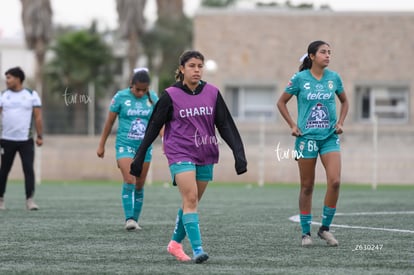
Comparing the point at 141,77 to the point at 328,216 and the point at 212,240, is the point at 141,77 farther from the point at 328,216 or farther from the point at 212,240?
the point at 328,216

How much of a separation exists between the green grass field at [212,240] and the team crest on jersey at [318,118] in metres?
1.25

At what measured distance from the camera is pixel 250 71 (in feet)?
132

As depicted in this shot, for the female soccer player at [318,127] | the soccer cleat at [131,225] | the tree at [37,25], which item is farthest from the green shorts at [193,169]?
the tree at [37,25]

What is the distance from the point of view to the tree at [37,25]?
1817 inches

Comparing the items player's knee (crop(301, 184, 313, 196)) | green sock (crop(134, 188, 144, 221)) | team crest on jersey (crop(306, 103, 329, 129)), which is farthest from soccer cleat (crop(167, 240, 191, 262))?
green sock (crop(134, 188, 144, 221))

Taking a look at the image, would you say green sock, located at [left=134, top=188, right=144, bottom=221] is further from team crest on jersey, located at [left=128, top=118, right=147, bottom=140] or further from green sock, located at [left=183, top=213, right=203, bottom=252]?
green sock, located at [left=183, top=213, right=203, bottom=252]

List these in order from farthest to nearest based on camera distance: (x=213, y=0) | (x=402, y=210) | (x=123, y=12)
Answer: (x=213, y=0) < (x=123, y=12) < (x=402, y=210)

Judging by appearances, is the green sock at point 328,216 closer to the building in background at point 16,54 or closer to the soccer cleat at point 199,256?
the soccer cleat at point 199,256

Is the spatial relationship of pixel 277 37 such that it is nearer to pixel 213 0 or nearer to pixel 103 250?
pixel 103 250

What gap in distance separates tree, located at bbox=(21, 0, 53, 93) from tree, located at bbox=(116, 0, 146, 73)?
309cm

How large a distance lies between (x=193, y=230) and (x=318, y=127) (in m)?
2.36

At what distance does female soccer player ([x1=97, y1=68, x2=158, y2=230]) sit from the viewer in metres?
13.7

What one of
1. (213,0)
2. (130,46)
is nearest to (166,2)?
(130,46)

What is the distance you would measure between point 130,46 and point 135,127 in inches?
1362
